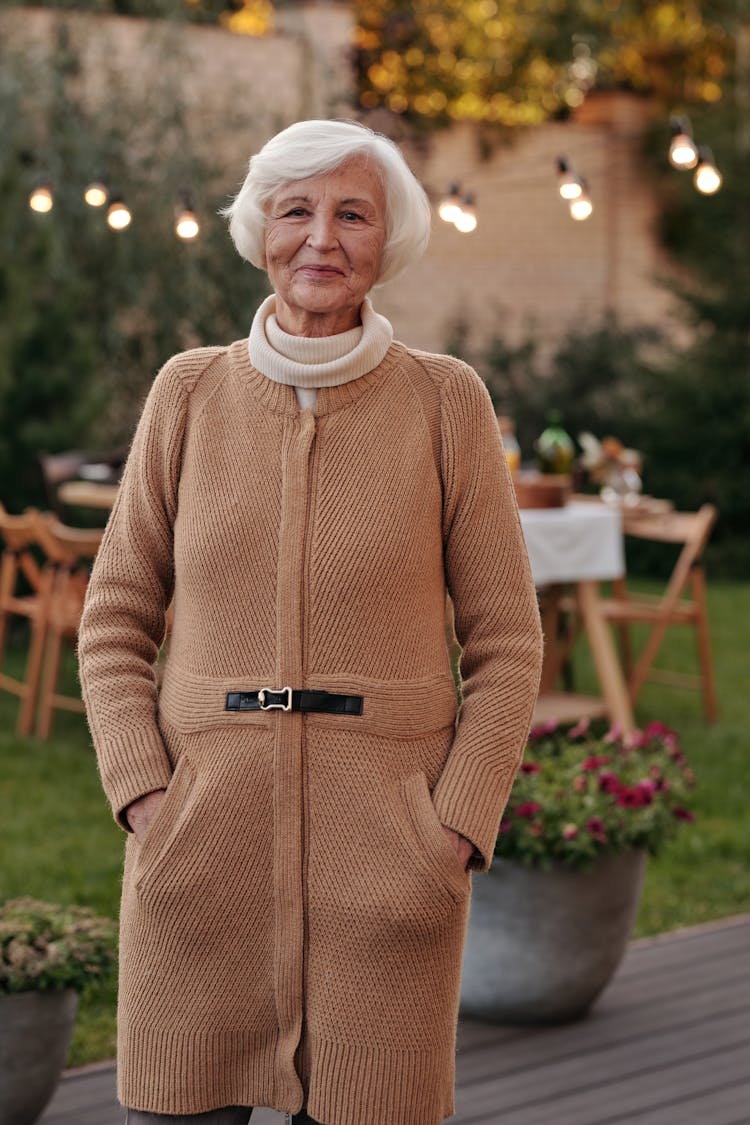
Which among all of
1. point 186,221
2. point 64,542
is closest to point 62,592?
point 64,542

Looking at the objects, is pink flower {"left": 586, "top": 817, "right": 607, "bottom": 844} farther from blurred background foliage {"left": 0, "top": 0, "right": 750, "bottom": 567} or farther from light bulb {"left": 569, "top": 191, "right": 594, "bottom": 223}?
blurred background foliage {"left": 0, "top": 0, "right": 750, "bottom": 567}

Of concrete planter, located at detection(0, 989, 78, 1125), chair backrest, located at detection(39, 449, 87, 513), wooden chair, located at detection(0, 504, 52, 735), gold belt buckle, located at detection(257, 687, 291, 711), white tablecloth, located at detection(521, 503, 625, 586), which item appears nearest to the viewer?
gold belt buckle, located at detection(257, 687, 291, 711)

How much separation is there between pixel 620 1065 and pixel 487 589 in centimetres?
185

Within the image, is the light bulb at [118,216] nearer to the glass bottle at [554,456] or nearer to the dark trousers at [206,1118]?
the glass bottle at [554,456]

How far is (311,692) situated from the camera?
6.58ft

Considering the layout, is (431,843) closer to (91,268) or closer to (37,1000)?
(37,1000)

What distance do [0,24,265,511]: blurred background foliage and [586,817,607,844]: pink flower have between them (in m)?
6.29

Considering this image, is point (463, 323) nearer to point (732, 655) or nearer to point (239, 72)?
point (239, 72)

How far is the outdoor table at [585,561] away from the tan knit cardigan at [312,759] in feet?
13.6

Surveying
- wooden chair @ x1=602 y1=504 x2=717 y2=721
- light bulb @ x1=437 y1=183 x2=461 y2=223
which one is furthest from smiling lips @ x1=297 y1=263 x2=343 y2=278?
wooden chair @ x1=602 y1=504 x2=717 y2=721

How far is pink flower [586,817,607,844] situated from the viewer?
3.64 meters

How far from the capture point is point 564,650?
7.54m

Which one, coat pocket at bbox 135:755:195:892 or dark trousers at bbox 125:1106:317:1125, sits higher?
coat pocket at bbox 135:755:195:892

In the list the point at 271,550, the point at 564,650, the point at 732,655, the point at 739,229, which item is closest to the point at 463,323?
the point at 739,229
